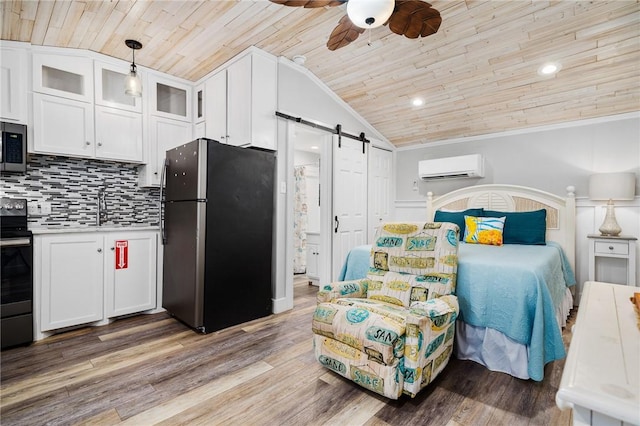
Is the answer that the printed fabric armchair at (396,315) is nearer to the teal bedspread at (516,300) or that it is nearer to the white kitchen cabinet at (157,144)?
the teal bedspread at (516,300)

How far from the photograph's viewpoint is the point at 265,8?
2502 millimetres

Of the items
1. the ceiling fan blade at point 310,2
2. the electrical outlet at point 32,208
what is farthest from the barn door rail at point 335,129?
the electrical outlet at point 32,208

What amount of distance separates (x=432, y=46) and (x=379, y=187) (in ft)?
7.28

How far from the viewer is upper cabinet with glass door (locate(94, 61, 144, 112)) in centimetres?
308

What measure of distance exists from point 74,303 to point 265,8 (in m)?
3.01

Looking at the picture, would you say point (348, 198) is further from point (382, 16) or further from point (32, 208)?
point (32, 208)

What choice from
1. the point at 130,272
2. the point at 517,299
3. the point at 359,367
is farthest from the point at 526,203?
the point at 130,272

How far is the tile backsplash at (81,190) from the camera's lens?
2.96 metres

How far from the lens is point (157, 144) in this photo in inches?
137

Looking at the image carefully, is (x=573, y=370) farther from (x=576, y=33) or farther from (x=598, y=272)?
→ (x=598, y=272)

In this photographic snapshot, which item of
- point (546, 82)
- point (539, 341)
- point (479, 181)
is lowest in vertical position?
point (539, 341)

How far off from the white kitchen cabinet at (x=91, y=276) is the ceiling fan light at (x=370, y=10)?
2808 millimetres

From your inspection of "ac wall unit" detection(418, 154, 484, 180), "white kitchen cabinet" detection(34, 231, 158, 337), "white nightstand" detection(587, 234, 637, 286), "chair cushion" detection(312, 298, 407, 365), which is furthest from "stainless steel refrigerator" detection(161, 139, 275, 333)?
"white nightstand" detection(587, 234, 637, 286)

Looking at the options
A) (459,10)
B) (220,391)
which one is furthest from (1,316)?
(459,10)
